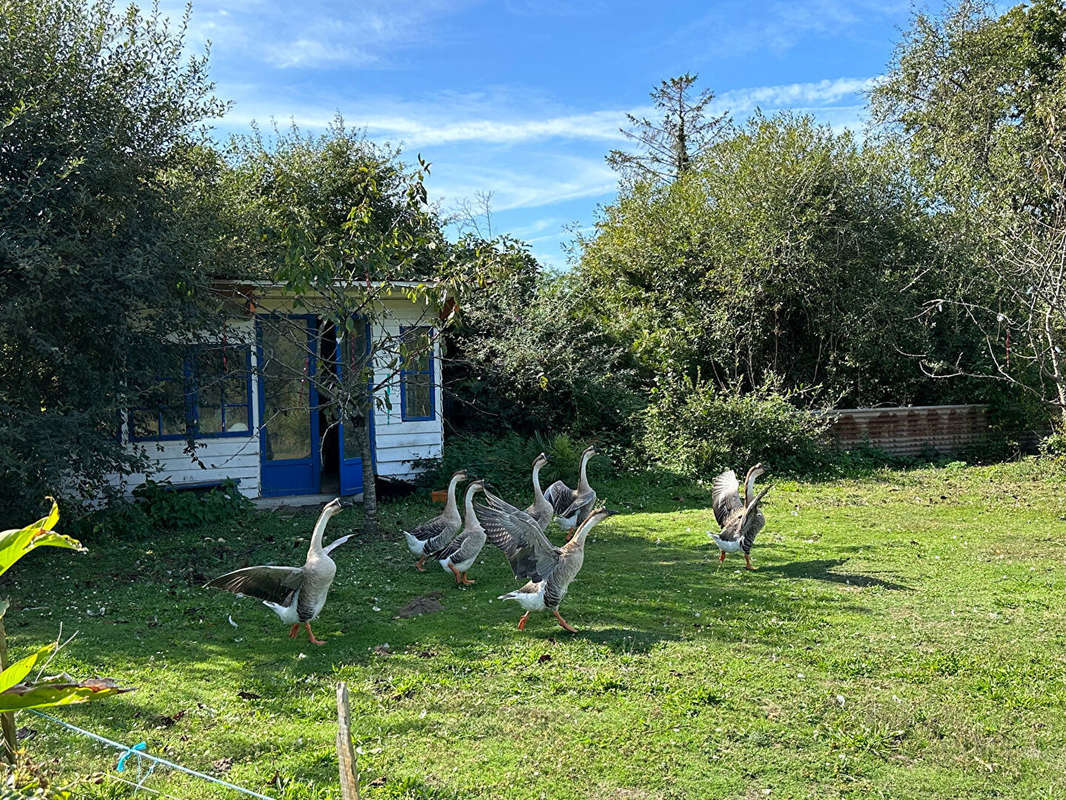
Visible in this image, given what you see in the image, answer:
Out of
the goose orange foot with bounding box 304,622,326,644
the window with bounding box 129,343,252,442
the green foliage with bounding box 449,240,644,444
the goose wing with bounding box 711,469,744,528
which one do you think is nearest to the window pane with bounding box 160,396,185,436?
the window with bounding box 129,343,252,442

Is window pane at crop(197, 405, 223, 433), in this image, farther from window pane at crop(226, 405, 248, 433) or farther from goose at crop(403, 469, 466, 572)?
goose at crop(403, 469, 466, 572)

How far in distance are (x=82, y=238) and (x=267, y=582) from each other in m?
6.23

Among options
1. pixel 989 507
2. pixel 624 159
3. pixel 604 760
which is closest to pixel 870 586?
pixel 604 760

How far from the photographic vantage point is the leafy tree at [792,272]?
58.5 ft

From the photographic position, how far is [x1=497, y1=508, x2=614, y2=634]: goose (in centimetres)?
691

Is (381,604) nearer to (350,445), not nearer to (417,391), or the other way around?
(350,445)

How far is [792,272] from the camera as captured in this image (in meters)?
18.0

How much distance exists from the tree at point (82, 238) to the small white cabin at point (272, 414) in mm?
1128

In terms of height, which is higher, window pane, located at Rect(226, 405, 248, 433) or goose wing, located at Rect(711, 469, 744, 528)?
window pane, located at Rect(226, 405, 248, 433)

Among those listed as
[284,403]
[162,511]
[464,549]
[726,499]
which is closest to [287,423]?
[284,403]

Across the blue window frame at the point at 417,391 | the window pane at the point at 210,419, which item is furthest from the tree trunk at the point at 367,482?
the window pane at the point at 210,419

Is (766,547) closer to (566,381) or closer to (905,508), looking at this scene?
(905,508)

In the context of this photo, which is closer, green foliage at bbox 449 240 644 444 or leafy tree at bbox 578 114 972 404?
green foliage at bbox 449 240 644 444

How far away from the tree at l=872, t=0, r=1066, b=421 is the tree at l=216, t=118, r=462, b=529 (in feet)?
32.8
